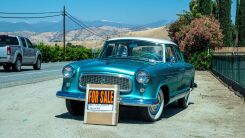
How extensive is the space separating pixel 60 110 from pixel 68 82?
1587mm

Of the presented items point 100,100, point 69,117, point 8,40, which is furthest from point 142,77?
point 8,40

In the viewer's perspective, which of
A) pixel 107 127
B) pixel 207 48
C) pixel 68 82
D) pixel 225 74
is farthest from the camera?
pixel 207 48

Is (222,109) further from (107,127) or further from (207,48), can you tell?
(207,48)

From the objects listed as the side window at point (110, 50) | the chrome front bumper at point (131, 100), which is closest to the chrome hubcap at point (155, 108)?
the chrome front bumper at point (131, 100)

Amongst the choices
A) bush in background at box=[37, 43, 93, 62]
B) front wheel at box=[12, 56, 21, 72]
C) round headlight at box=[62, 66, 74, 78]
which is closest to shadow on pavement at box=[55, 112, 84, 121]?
round headlight at box=[62, 66, 74, 78]

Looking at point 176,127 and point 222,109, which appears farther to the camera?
point 222,109

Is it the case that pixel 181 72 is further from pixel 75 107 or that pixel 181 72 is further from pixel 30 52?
pixel 30 52

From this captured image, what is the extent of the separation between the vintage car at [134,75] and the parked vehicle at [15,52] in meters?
15.8

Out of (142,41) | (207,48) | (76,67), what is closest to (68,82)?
(76,67)

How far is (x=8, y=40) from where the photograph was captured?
26.2 m

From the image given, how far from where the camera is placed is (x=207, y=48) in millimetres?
35625

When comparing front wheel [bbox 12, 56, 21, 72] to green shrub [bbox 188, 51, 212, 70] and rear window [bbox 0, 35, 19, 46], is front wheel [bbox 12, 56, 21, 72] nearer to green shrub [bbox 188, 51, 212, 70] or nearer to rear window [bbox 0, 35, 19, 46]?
rear window [bbox 0, 35, 19, 46]

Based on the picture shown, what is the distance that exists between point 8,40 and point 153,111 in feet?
59.6

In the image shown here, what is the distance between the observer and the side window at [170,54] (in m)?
10.7
